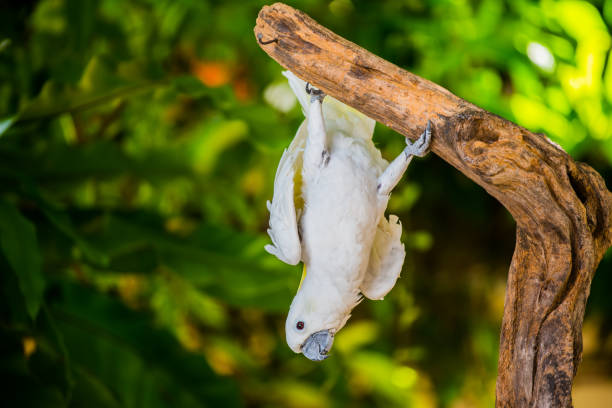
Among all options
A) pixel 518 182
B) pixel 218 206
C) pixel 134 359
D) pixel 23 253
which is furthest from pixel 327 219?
pixel 218 206

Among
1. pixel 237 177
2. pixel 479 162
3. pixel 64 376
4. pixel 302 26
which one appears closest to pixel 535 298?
pixel 479 162

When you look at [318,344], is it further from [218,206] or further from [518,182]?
[218,206]

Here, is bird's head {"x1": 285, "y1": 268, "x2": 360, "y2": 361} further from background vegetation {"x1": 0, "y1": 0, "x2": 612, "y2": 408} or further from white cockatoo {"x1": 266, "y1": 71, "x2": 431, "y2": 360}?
background vegetation {"x1": 0, "y1": 0, "x2": 612, "y2": 408}

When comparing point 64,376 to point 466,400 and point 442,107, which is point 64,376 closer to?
point 442,107

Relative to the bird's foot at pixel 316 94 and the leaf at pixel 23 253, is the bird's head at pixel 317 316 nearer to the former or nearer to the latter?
the bird's foot at pixel 316 94

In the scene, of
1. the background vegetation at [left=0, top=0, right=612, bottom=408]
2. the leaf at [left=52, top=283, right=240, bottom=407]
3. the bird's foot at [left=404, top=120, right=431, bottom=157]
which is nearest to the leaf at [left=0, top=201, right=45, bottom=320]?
the background vegetation at [left=0, top=0, right=612, bottom=408]

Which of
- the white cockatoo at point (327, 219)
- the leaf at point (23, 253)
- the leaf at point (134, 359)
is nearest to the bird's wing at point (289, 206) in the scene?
the white cockatoo at point (327, 219)
